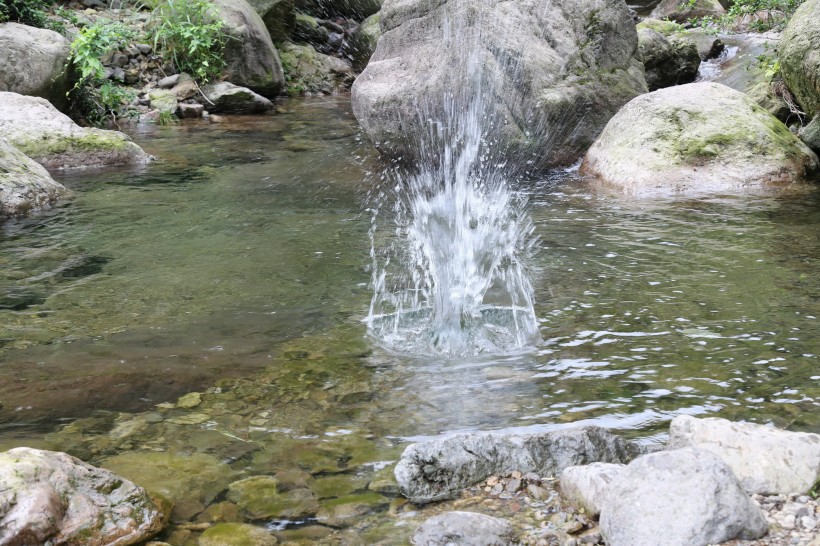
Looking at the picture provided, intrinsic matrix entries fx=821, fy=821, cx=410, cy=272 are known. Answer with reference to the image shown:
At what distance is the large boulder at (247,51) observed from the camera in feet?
45.1

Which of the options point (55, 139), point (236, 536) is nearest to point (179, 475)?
point (236, 536)

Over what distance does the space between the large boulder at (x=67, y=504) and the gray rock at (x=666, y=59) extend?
35.9 ft

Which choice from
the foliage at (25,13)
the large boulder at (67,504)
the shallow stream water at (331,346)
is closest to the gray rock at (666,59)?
the shallow stream water at (331,346)

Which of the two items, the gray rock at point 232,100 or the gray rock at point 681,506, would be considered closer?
the gray rock at point 681,506

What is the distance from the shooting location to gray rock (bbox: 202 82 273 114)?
12.9 metres

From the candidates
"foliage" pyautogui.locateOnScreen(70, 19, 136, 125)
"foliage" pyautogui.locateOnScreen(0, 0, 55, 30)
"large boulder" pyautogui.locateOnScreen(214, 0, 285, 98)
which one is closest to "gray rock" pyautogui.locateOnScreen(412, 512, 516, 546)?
"foliage" pyautogui.locateOnScreen(70, 19, 136, 125)

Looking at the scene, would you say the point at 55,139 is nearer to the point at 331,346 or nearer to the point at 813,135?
the point at 331,346

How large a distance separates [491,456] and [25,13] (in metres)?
11.7

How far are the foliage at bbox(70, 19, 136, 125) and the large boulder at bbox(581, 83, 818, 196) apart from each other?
7150 mm

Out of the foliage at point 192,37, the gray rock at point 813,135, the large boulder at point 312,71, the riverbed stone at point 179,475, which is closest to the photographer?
the riverbed stone at point 179,475

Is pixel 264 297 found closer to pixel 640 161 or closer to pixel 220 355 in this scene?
pixel 220 355

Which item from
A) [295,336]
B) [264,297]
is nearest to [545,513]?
[295,336]

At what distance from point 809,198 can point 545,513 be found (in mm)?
5620

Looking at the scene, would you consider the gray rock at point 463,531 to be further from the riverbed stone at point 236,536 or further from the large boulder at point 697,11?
the large boulder at point 697,11
